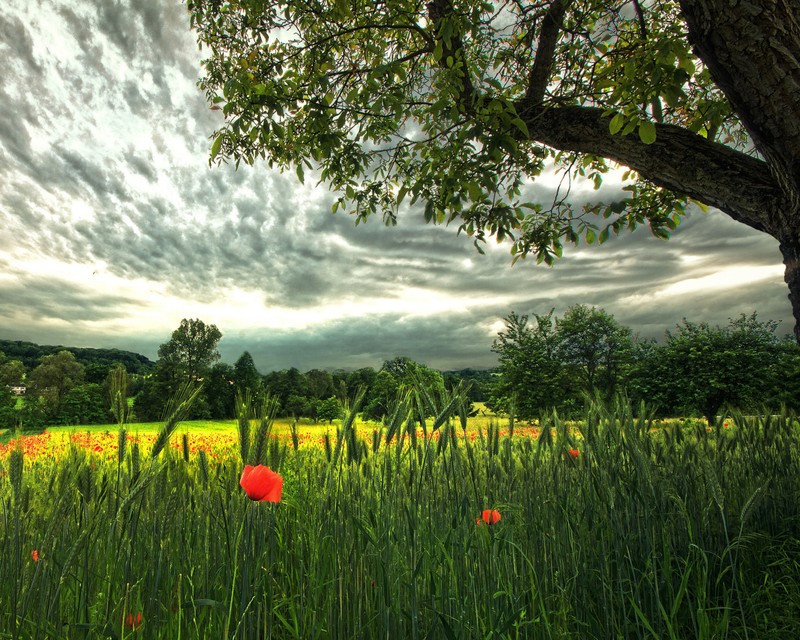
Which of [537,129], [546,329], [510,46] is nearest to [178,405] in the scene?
[537,129]

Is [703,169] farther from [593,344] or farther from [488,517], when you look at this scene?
[593,344]

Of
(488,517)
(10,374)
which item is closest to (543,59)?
(488,517)

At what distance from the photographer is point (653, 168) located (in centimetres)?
377

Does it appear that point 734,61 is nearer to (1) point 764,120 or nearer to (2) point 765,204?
(1) point 764,120

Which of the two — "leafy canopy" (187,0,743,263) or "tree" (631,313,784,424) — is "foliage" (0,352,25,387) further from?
"tree" (631,313,784,424)

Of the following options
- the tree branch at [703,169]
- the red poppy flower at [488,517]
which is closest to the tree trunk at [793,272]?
the tree branch at [703,169]

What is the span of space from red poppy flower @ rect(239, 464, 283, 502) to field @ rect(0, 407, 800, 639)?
53 millimetres

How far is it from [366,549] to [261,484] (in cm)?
71

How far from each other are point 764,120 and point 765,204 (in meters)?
0.63

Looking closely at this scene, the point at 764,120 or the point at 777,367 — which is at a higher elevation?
the point at 764,120

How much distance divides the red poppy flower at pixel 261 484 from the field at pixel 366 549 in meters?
0.05

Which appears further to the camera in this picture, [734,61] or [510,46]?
[510,46]

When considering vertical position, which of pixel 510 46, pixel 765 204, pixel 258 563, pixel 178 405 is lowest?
pixel 258 563

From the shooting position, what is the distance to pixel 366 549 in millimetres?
1781
